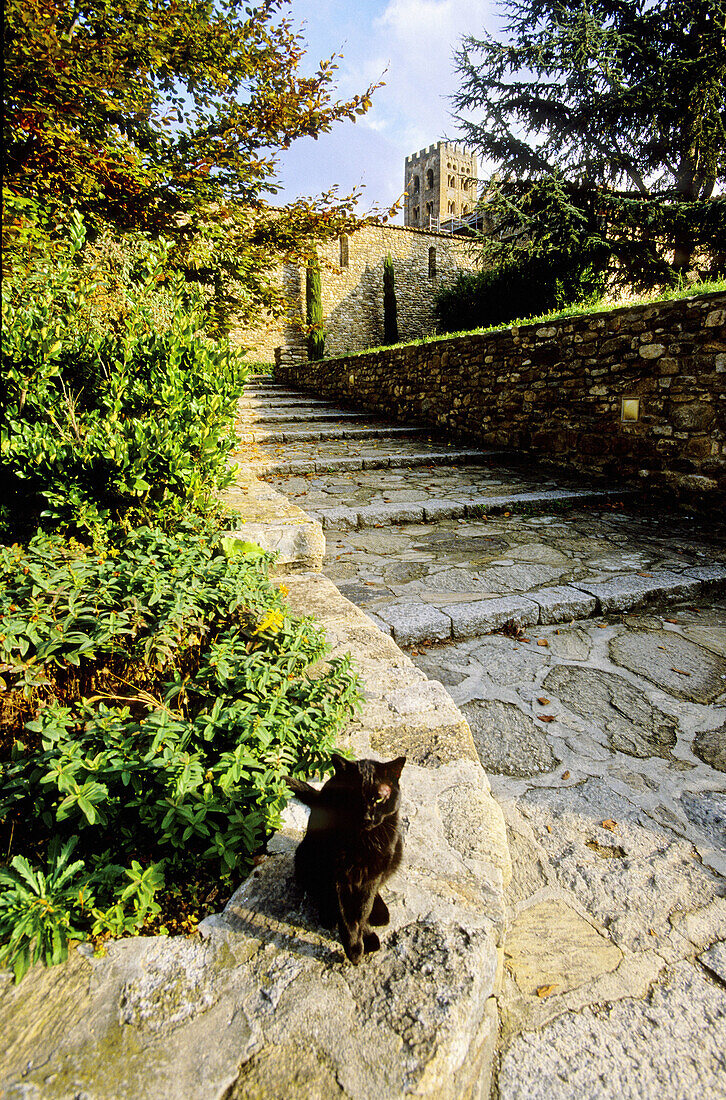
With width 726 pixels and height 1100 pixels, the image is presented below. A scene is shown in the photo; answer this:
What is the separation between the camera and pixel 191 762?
118 cm

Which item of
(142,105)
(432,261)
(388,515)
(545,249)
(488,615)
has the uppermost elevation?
(432,261)

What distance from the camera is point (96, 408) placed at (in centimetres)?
227

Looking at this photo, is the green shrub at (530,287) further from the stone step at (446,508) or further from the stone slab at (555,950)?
the stone slab at (555,950)

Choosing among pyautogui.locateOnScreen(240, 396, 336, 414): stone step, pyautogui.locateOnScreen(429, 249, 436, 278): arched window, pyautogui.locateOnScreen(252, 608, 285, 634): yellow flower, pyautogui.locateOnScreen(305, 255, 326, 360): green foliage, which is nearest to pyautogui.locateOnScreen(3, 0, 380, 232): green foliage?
pyautogui.locateOnScreen(252, 608, 285, 634): yellow flower

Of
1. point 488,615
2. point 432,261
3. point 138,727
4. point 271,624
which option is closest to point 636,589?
point 488,615

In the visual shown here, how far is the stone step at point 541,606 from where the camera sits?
305cm

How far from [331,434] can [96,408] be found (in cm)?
669

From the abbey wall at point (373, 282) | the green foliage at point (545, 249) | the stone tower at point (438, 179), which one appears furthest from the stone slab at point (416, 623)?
the stone tower at point (438, 179)

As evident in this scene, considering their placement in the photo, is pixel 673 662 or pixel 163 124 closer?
pixel 673 662

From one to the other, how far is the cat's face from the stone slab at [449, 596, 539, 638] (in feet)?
6.62

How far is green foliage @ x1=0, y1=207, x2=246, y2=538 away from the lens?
6.83ft

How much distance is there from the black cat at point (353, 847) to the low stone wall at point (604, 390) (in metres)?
5.17

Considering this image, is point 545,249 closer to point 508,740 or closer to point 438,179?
point 508,740

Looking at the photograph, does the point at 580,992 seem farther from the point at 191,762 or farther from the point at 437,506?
the point at 437,506
